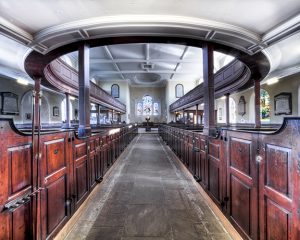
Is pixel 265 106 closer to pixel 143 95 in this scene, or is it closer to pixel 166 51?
pixel 166 51

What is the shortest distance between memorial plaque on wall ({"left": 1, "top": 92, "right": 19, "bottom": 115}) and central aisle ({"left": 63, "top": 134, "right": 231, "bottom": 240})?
7397 millimetres

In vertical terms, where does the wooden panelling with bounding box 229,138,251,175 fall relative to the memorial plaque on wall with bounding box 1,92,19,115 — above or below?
below

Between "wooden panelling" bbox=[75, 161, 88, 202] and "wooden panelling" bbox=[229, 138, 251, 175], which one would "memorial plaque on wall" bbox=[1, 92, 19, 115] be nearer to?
"wooden panelling" bbox=[75, 161, 88, 202]

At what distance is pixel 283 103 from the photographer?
8.60 metres

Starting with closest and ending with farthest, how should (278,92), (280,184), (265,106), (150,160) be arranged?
(280,184) → (150,160) → (278,92) → (265,106)

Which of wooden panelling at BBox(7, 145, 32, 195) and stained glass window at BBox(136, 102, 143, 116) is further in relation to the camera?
stained glass window at BBox(136, 102, 143, 116)

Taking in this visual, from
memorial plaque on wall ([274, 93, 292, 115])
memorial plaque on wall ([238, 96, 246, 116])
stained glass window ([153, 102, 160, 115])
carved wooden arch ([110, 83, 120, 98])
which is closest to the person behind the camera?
memorial plaque on wall ([274, 93, 292, 115])

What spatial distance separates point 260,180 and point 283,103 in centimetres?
881

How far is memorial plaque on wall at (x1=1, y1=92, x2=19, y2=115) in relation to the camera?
845 centimetres

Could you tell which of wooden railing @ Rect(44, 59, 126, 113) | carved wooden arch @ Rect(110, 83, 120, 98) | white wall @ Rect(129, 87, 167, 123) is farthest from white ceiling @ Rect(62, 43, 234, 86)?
white wall @ Rect(129, 87, 167, 123)

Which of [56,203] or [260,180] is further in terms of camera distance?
[56,203]

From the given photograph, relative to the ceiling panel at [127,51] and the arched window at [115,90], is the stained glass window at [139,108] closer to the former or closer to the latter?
the arched window at [115,90]

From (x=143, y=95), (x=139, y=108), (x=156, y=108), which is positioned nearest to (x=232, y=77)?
(x=156, y=108)

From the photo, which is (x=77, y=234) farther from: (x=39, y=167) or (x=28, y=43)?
(x=28, y=43)
